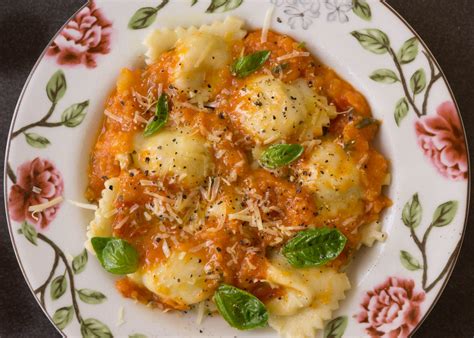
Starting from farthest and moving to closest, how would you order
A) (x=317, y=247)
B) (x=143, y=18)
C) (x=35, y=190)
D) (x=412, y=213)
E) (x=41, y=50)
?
(x=41, y=50) < (x=143, y=18) < (x=35, y=190) < (x=412, y=213) < (x=317, y=247)

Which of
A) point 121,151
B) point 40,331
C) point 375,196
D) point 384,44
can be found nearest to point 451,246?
point 375,196

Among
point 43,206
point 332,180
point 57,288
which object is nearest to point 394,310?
point 332,180

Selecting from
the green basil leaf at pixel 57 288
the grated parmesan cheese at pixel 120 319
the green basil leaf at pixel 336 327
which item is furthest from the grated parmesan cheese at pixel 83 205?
the green basil leaf at pixel 336 327

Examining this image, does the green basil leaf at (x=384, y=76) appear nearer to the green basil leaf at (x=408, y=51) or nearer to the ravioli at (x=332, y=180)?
the green basil leaf at (x=408, y=51)

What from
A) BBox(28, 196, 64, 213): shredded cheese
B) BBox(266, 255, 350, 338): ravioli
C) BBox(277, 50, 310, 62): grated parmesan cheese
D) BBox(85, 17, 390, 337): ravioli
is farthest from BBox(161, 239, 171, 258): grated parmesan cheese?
BBox(277, 50, 310, 62): grated parmesan cheese

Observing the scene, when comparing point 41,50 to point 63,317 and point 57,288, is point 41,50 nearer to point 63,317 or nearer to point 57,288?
point 57,288

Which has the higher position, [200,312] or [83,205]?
[83,205]

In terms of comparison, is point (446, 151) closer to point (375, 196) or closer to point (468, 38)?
point (375, 196)
